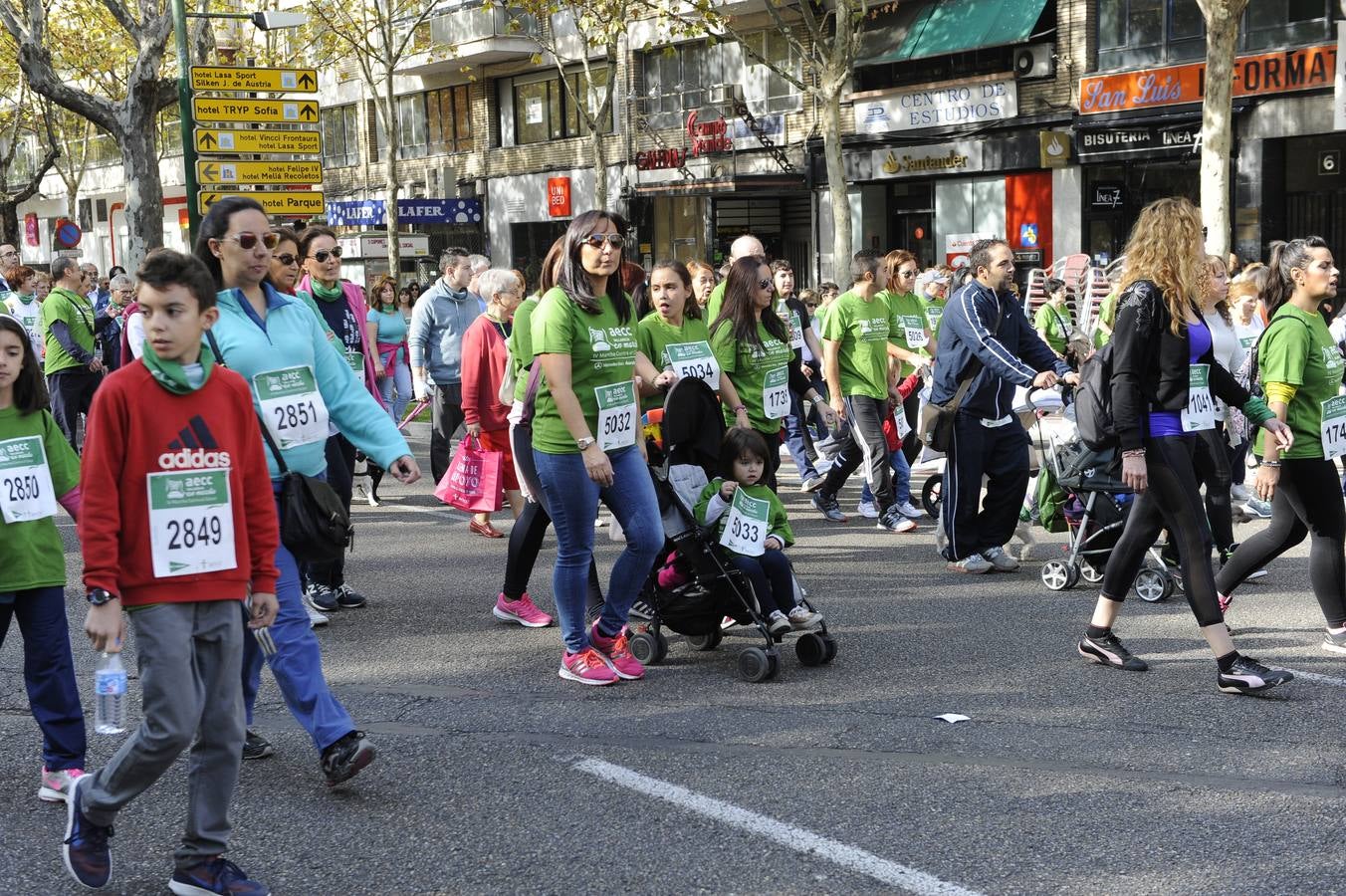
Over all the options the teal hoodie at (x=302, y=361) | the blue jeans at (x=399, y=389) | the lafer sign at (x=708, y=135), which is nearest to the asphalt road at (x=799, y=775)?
the teal hoodie at (x=302, y=361)

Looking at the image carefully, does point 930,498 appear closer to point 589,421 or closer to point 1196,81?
point 589,421

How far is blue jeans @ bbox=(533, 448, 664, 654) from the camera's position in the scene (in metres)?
6.18

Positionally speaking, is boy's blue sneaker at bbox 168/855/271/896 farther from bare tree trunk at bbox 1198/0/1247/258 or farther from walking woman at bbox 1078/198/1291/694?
bare tree trunk at bbox 1198/0/1247/258

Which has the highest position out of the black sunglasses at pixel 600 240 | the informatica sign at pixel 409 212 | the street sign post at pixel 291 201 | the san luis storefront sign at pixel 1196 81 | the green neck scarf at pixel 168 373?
the san luis storefront sign at pixel 1196 81

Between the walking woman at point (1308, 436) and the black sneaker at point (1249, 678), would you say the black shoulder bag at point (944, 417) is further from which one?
the black sneaker at point (1249, 678)

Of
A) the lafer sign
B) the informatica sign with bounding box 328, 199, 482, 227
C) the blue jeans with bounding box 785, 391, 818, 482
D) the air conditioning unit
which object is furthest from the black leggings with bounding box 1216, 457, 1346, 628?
the informatica sign with bounding box 328, 199, 482, 227

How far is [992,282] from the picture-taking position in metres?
8.52

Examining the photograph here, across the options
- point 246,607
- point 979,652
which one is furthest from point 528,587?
point 246,607

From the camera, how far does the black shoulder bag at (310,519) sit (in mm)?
4828

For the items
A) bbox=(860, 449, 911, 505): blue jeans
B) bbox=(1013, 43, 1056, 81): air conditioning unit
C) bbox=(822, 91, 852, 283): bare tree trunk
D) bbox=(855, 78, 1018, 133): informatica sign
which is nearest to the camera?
bbox=(860, 449, 911, 505): blue jeans

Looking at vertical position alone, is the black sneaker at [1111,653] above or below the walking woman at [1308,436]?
below

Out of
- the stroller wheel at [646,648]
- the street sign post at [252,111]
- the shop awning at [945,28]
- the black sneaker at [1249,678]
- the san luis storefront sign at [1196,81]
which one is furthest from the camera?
the shop awning at [945,28]

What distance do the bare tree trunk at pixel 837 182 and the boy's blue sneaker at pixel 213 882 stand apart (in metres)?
19.8

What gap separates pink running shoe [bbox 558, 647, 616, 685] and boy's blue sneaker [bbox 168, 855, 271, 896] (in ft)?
7.96
